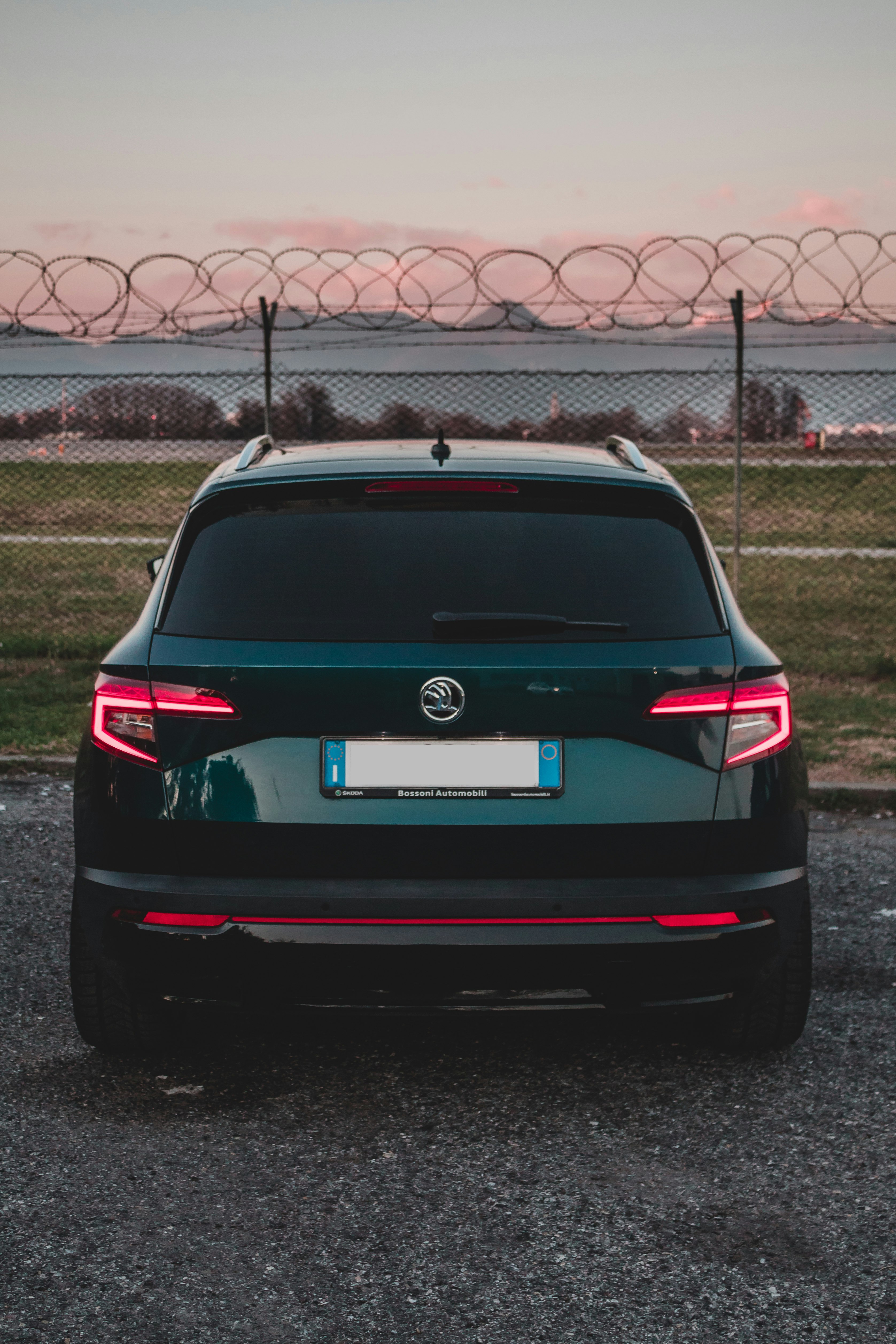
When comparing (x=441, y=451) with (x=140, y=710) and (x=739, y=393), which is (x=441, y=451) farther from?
(x=739, y=393)

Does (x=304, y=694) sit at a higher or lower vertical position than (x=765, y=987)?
higher

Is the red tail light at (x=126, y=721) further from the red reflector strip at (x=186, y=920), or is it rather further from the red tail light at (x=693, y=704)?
the red tail light at (x=693, y=704)

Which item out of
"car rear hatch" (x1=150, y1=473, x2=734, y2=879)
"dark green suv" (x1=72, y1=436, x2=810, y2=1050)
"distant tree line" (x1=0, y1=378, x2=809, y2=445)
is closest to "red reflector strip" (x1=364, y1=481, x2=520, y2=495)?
"dark green suv" (x1=72, y1=436, x2=810, y2=1050)

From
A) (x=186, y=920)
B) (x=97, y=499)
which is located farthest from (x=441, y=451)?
(x=97, y=499)

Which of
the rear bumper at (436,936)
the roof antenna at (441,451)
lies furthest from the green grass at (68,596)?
the rear bumper at (436,936)

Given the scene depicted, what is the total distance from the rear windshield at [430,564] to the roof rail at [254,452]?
0.33 meters

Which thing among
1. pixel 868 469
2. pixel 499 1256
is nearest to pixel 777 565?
pixel 868 469

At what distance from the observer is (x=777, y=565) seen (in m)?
17.4

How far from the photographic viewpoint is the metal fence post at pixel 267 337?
9.36 metres

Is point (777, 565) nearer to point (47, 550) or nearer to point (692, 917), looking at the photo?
point (47, 550)

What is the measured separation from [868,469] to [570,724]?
23.1 m

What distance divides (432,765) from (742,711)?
2.42ft

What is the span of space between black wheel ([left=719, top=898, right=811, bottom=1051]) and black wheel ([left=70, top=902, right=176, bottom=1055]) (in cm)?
154

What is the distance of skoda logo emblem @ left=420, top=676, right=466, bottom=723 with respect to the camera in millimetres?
3084
